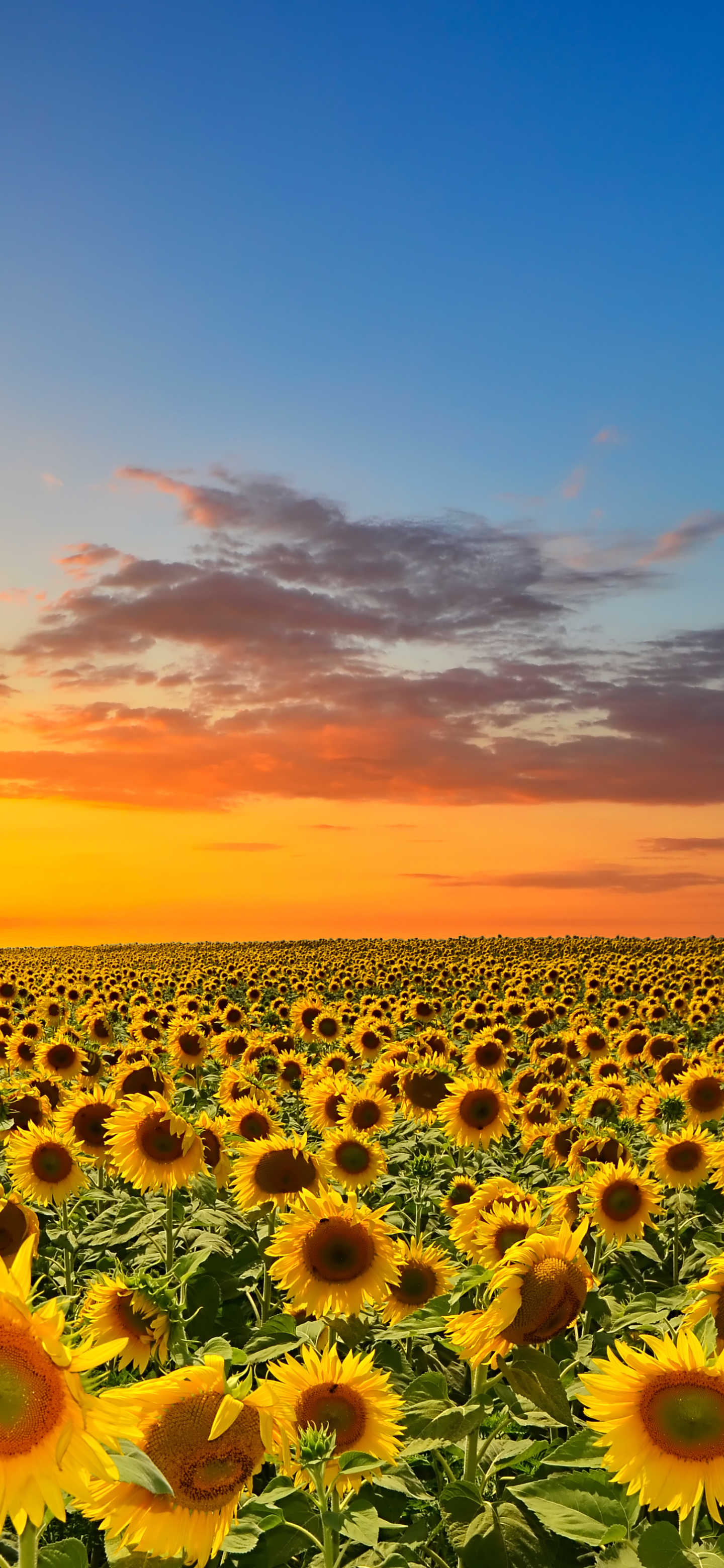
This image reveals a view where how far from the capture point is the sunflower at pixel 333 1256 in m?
5.63

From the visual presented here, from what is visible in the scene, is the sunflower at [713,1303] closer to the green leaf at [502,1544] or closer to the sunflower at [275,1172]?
the green leaf at [502,1544]

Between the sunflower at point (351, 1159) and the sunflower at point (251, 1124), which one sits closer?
the sunflower at point (351, 1159)

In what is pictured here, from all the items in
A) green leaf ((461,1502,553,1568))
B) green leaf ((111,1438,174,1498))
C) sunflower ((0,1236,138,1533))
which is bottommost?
green leaf ((461,1502,553,1568))

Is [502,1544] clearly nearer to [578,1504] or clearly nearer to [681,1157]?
[578,1504]

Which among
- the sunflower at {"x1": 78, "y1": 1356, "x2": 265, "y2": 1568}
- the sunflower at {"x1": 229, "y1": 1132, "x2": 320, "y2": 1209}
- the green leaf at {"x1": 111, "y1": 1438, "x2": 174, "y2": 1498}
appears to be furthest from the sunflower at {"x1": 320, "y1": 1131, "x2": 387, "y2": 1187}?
the green leaf at {"x1": 111, "y1": 1438, "x2": 174, "y2": 1498}

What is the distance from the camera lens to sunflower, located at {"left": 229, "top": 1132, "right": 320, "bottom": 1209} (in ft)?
24.1

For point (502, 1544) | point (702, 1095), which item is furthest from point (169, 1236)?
point (702, 1095)

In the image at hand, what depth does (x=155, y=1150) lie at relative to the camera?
7.86 meters

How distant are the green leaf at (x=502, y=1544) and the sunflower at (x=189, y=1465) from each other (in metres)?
1.06

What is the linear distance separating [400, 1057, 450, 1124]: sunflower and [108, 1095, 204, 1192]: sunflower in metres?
3.99

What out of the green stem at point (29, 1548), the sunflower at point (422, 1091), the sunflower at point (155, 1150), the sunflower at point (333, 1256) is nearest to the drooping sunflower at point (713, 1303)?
the sunflower at point (333, 1256)

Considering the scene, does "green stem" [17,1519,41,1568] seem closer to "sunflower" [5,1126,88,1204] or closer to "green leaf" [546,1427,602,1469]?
"green leaf" [546,1427,602,1469]

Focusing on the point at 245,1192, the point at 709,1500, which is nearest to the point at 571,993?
the point at 245,1192

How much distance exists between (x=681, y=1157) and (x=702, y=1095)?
2.37 metres
